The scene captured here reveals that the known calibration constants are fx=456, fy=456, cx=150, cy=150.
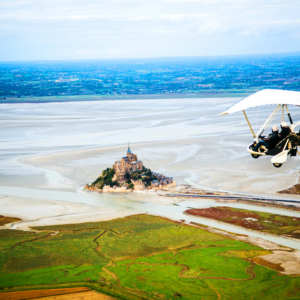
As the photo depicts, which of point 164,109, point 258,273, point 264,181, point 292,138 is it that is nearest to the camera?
point 292,138

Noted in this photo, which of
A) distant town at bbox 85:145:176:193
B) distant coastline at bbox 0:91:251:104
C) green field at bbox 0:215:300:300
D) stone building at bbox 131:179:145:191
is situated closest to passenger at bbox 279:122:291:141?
green field at bbox 0:215:300:300

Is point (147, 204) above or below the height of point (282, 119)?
below

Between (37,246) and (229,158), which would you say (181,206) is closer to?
(37,246)

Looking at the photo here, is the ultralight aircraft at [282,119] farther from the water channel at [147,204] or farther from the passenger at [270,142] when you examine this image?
the water channel at [147,204]

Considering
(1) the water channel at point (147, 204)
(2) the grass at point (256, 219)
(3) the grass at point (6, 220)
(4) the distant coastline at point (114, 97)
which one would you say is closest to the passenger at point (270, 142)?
(1) the water channel at point (147, 204)

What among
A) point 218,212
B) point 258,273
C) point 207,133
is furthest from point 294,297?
point 207,133

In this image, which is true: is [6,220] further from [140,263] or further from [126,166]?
[140,263]

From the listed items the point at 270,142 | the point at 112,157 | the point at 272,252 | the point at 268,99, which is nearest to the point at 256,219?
the point at 272,252
